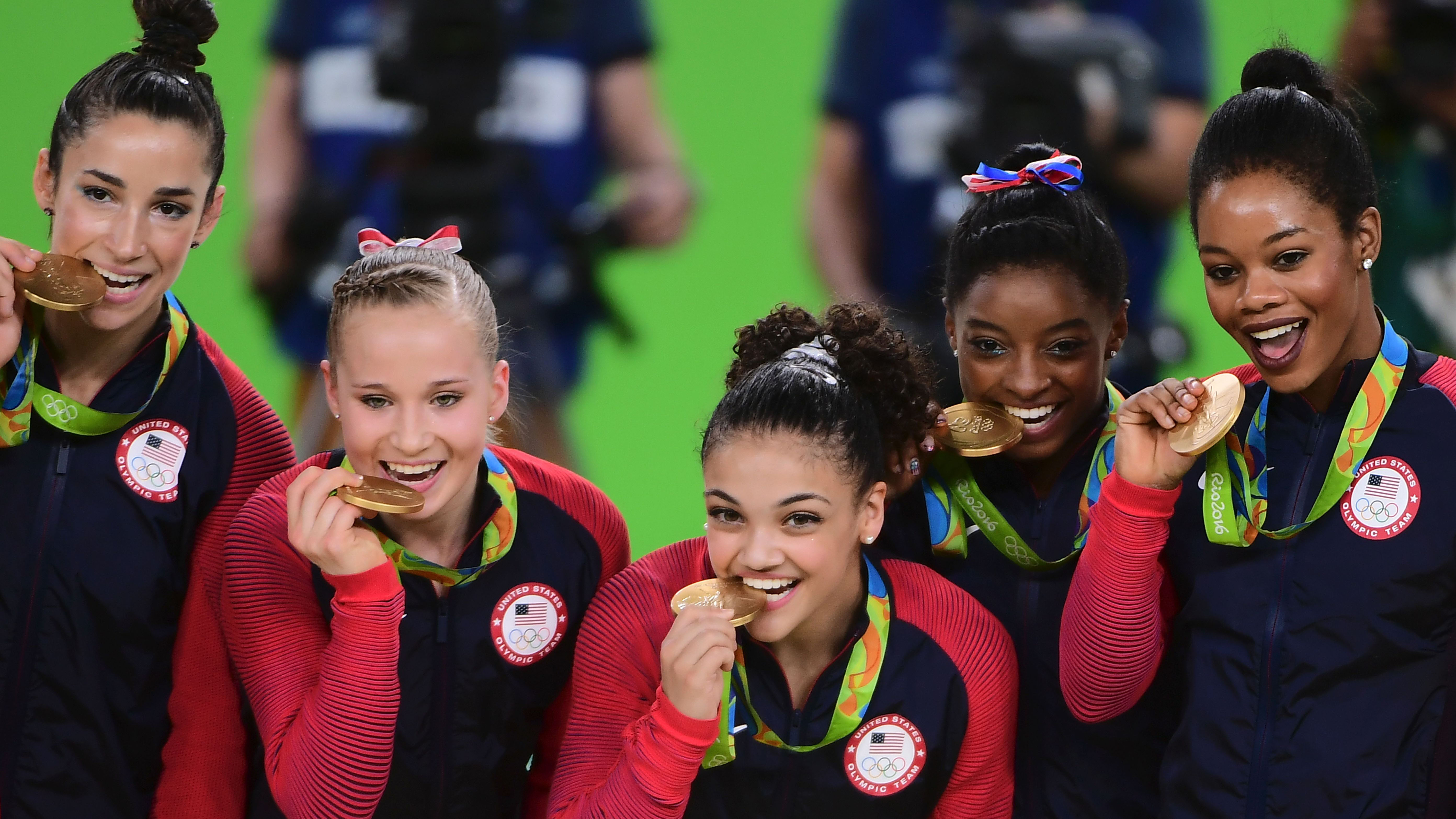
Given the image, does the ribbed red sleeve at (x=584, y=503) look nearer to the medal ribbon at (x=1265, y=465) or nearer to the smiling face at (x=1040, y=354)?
the smiling face at (x=1040, y=354)

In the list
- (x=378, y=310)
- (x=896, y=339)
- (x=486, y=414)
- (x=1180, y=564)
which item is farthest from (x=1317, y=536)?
(x=378, y=310)

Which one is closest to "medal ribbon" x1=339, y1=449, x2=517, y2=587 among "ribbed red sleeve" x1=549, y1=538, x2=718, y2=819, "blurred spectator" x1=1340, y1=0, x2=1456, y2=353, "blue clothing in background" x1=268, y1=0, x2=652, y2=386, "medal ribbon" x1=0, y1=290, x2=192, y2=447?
"ribbed red sleeve" x1=549, y1=538, x2=718, y2=819

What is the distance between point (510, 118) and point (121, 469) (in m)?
2.36

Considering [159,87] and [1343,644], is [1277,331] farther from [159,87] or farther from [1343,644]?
[159,87]

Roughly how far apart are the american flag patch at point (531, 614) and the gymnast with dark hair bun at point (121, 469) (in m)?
0.53

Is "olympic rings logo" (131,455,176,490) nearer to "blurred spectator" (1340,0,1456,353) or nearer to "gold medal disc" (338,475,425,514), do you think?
"gold medal disc" (338,475,425,514)

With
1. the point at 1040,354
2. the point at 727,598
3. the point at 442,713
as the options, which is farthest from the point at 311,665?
the point at 1040,354

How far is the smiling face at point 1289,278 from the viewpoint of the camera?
210cm

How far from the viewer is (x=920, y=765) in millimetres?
2250

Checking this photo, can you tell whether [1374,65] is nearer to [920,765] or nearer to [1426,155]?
[1426,155]

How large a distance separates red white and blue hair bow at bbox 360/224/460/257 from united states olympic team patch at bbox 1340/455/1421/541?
4.89 ft

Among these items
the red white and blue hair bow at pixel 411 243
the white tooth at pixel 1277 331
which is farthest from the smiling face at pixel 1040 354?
the red white and blue hair bow at pixel 411 243

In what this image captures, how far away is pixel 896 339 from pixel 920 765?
0.70 meters

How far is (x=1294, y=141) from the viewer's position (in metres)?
2.14
